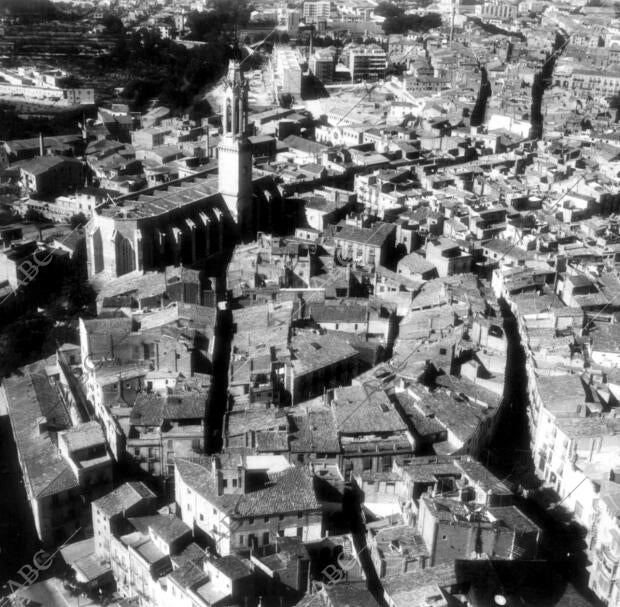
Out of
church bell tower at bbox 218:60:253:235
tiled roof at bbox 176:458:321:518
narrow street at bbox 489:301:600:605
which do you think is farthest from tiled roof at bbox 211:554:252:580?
church bell tower at bbox 218:60:253:235

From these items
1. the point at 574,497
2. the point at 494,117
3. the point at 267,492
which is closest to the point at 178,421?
the point at 267,492

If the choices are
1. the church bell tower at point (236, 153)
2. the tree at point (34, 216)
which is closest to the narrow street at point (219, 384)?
the church bell tower at point (236, 153)

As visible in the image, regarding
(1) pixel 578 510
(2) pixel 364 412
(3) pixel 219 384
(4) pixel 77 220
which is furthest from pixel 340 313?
(4) pixel 77 220

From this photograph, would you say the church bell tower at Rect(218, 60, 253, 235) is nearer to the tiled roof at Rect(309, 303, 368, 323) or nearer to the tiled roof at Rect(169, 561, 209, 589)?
the tiled roof at Rect(309, 303, 368, 323)

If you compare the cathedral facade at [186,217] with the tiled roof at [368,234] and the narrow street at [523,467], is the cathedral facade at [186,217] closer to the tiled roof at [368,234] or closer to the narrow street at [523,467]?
the tiled roof at [368,234]

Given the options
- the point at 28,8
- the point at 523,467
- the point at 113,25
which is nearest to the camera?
the point at 523,467

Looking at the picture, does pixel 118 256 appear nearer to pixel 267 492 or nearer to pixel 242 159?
pixel 242 159

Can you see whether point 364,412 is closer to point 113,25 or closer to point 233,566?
point 233,566
